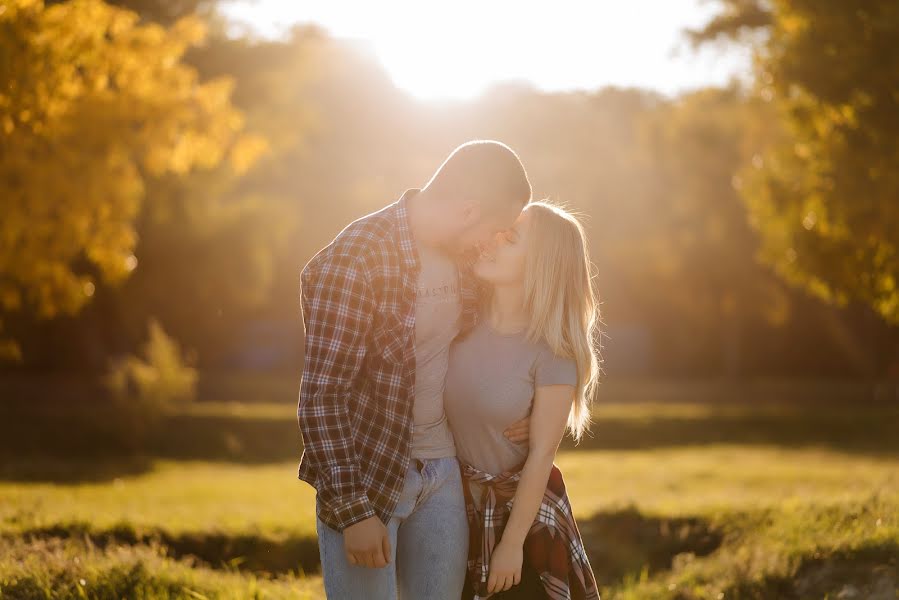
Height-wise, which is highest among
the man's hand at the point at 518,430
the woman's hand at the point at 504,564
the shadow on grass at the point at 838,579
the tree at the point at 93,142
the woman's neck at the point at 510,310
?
the tree at the point at 93,142

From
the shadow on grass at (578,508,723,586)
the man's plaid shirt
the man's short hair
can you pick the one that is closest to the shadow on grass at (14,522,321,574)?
the shadow on grass at (578,508,723,586)

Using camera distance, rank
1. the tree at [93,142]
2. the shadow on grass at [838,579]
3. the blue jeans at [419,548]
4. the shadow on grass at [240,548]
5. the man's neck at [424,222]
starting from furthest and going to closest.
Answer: the tree at [93,142] → the shadow on grass at [240,548] → the shadow on grass at [838,579] → the man's neck at [424,222] → the blue jeans at [419,548]

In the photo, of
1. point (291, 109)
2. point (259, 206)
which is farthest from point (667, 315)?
point (291, 109)

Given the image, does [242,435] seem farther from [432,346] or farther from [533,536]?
[432,346]

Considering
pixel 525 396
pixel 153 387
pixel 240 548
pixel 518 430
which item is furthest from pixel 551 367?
pixel 153 387

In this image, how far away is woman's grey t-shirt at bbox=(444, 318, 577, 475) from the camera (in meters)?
3.21

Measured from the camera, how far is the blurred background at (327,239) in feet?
22.4

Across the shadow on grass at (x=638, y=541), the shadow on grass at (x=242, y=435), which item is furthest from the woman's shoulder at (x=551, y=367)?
the shadow on grass at (x=242, y=435)

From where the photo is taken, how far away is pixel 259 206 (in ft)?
80.7

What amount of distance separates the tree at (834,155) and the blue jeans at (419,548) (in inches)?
307

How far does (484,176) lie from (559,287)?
21.3 inches

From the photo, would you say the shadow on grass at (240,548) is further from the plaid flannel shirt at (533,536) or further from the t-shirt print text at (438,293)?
the t-shirt print text at (438,293)

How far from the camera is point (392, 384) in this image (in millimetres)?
2930

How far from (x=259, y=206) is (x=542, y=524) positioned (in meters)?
22.2
